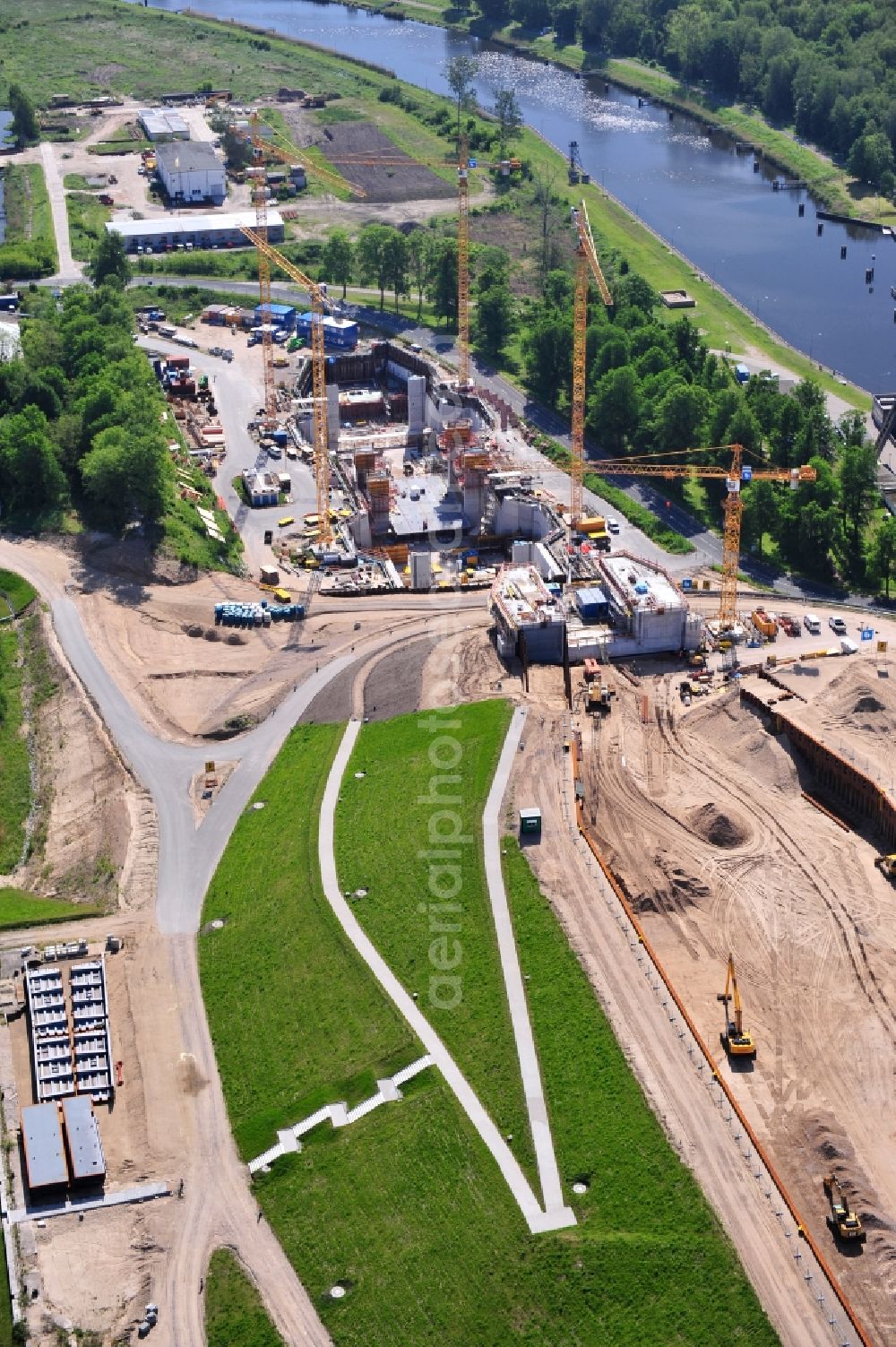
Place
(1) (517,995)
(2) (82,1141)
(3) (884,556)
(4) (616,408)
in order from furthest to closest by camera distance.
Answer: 1. (4) (616,408)
2. (3) (884,556)
3. (1) (517,995)
4. (2) (82,1141)

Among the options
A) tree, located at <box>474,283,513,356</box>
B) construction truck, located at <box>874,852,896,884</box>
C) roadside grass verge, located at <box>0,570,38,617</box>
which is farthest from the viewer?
tree, located at <box>474,283,513,356</box>

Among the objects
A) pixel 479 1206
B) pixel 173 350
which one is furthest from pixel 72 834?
pixel 173 350

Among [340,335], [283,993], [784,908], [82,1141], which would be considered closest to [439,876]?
[283,993]

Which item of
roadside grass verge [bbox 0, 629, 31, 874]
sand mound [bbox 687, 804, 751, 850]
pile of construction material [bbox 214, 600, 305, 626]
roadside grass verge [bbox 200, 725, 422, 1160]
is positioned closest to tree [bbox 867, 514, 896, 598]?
sand mound [bbox 687, 804, 751, 850]

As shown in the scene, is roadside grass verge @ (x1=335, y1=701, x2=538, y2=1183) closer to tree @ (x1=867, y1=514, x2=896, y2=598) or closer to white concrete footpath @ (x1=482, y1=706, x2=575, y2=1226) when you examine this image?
white concrete footpath @ (x1=482, y1=706, x2=575, y2=1226)

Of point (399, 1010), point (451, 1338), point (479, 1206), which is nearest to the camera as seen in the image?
point (451, 1338)

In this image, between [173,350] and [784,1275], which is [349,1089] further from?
[173,350]

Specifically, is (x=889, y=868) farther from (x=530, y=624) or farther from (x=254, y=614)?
(x=254, y=614)
